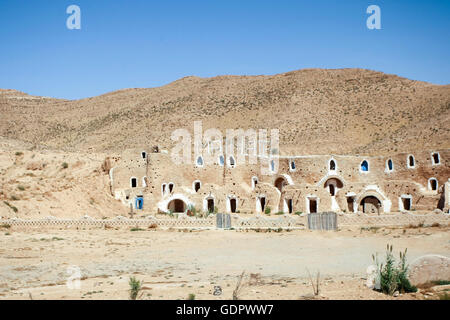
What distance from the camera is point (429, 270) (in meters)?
12.3

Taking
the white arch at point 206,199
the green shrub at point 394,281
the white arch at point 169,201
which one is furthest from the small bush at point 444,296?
the white arch at point 169,201

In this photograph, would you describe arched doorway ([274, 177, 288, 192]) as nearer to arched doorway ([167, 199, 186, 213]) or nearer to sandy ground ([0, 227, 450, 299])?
arched doorway ([167, 199, 186, 213])

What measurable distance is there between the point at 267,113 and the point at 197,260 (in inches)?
2197

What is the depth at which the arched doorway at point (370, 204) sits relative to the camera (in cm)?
3481

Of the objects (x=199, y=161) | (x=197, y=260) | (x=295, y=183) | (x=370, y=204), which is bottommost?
(x=197, y=260)

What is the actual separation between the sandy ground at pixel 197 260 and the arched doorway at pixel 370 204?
32.4 feet

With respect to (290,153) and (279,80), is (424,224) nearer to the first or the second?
(290,153)

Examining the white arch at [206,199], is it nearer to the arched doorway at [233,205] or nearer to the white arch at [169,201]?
the white arch at [169,201]

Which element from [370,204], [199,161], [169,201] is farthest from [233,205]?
[370,204]

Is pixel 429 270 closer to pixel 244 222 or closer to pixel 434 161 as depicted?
pixel 244 222

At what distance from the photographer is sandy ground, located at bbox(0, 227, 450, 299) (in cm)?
1280

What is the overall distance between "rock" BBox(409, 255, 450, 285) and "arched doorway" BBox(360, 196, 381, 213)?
23033 millimetres
